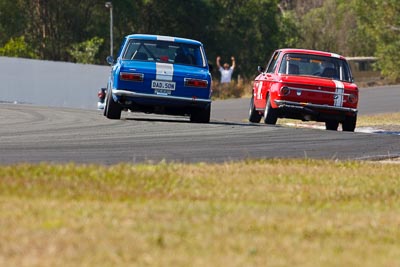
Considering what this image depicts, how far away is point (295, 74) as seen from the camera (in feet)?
72.8

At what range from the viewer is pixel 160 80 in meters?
19.8

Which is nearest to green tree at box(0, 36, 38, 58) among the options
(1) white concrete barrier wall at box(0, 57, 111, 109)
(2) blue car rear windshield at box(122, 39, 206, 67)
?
(1) white concrete barrier wall at box(0, 57, 111, 109)

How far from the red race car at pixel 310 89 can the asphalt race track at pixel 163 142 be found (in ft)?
8.27

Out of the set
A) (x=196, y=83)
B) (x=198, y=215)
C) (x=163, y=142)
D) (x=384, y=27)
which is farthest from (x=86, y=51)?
(x=198, y=215)

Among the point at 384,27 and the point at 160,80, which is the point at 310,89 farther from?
the point at 384,27

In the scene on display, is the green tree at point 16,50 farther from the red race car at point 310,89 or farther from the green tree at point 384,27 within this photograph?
the red race car at point 310,89

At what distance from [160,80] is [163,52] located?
3.27 feet

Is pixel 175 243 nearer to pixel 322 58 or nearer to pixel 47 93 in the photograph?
pixel 322 58

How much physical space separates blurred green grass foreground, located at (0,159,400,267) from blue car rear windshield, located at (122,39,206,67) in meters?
8.50

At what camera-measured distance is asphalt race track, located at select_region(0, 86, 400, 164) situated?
42.6ft

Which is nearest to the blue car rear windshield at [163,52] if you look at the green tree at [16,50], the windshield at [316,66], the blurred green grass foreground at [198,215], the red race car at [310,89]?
the red race car at [310,89]

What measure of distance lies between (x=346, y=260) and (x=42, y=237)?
1821 millimetres

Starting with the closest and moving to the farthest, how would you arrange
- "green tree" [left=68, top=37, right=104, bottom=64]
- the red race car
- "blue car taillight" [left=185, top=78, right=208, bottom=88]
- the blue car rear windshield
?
"blue car taillight" [left=185, top=78, right=208, bottom=88]
the blue car rear windshield
the red race car
"green tree" [left=68, top=37, right=104, bottom=64]

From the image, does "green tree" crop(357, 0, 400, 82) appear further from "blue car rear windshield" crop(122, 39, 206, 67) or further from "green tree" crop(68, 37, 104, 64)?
"blue car rear windshield" crop(122, 39, 206, 67)
